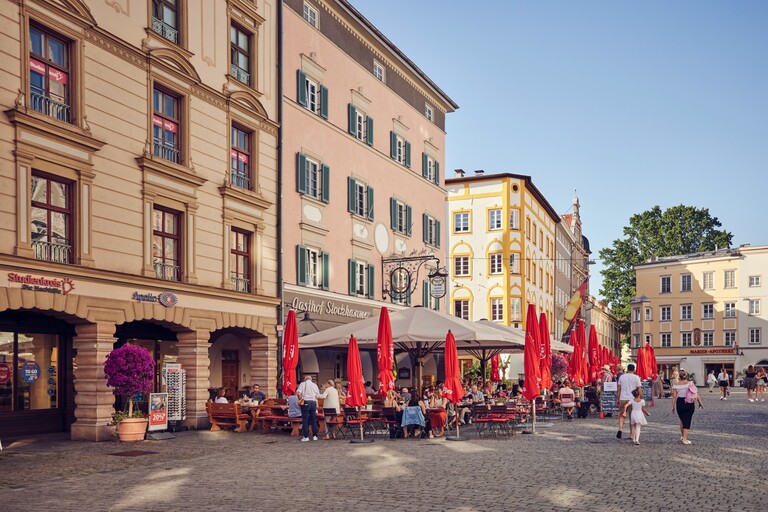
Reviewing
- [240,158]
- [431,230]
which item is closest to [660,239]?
[431,230]

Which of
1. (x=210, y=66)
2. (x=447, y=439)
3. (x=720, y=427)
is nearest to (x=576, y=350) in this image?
(x=720, y=427)

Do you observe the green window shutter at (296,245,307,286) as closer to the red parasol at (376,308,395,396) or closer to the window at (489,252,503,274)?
the red parasol at (376,308,395,396)

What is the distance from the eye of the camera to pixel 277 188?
98.3 feet

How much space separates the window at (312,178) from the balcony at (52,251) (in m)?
11.5

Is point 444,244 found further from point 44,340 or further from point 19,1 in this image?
point 19,1

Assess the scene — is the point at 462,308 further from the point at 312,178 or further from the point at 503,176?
the point at 312,178

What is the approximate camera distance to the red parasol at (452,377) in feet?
71.3

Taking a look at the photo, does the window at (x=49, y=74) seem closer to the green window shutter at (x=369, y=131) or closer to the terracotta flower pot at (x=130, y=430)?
the terracotta flower pot at (x=130, y=430)

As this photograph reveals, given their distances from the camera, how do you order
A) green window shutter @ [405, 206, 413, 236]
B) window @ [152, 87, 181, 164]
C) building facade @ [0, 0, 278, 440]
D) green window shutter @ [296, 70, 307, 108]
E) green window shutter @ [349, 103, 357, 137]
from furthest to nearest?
1. green window shutter @ [405, 206, 413, 236]
2. green window shutter @ [349, 103, 357, 137]
3. green window shutter @ [296, 70, 307, 108]
4. window @ [152, 87, 181, 164]
5. building facade @ [0, 0, 278, 440]

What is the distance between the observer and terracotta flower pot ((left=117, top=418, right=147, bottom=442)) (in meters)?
21.1

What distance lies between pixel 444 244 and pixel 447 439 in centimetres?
2485

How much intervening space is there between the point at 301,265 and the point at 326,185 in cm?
376

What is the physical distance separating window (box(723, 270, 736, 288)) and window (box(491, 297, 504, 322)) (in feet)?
110

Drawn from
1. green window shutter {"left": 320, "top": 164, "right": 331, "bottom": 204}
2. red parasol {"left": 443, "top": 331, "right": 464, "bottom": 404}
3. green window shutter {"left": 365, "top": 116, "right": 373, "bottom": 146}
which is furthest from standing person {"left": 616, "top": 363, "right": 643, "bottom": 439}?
green window shutter {"left": 365, "top": 116, "right": 373, "bottom": 146}
